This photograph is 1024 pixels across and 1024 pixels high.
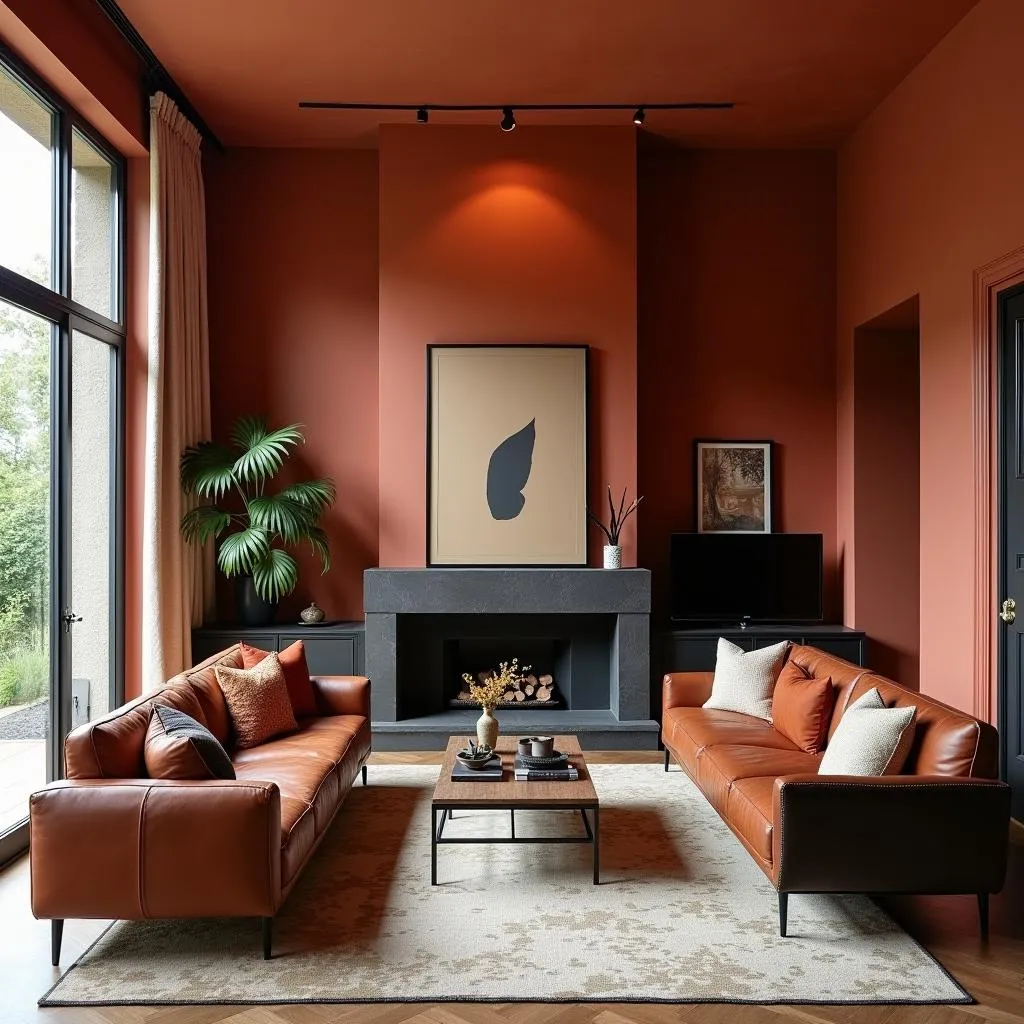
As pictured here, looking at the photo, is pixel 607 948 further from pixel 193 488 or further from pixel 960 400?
pixel 193 488

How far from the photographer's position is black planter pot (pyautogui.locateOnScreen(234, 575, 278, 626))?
5.91 m

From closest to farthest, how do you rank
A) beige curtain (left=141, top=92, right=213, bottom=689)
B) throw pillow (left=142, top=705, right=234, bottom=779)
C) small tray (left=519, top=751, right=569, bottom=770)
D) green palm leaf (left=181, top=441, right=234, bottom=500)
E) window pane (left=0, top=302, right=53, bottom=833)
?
throw pillow (left=142, top=705, right=234, bottom=779) < small tray (left=519, top=751, right=569, bottom=770) < window pane (left=0, top=302, right=53, bottom=833) < beige curtain (left=141, top=92, right=213, bottom=689) < green palm leaf (left=181, top=441, right=234, bottom=500)

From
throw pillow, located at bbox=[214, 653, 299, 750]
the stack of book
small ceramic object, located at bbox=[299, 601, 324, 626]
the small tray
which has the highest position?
small ceramic object, located at bbox=[299, 601, 324, 626]

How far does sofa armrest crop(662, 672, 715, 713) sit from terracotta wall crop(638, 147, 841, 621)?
1828mm

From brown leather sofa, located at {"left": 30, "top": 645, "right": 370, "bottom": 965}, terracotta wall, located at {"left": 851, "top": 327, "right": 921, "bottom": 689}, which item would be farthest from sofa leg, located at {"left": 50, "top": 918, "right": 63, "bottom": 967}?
terracotta wall, located at {"left": 851, "top": 327, "right": 921, "bottom": 689}

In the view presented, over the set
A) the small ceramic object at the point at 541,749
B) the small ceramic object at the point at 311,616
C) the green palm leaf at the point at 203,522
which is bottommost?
the small ceramic object at the point at 541,749

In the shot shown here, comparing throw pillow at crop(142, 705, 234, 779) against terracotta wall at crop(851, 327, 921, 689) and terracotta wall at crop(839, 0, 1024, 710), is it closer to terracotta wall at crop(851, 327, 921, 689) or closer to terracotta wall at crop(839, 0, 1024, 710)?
terracotta wall at crop(839, 0, 1024, 710)

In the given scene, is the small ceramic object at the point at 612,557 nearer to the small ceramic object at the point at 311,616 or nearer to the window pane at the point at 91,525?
the small ceramic object at the point at 311,616

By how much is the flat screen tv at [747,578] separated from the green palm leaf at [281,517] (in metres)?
2.37

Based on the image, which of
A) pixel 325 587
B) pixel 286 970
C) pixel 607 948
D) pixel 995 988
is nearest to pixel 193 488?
pixel 325 587

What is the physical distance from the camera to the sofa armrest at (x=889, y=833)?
297cm

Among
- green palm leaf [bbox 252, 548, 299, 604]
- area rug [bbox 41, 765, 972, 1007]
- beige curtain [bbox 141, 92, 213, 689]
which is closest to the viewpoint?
area rug [bbox 41, 765, 972, 1007]

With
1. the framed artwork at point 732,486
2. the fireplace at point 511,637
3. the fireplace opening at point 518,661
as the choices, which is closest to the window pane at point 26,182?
the fireplace at point 511,637

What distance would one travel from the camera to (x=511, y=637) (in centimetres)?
606
